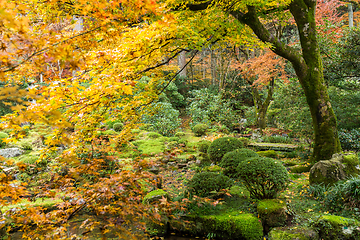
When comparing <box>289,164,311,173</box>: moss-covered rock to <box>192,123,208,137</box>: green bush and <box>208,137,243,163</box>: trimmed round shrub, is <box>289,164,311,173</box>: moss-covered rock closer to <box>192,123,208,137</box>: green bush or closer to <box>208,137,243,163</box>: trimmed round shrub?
<box>208,137,243,163</box>: trimmed round shrub

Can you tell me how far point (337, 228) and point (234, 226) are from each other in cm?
147

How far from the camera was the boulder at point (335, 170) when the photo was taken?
14.0 feet

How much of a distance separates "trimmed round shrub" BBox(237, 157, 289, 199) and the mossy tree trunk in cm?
228

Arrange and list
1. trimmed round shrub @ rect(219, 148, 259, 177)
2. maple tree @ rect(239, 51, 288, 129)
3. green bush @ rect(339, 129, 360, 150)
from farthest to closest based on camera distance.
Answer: maple tree @ rect(239, 51, 288, 129)
green bush @ rect(339, 129, 360, 150)
trimmed round shrub @ rect(219, 148, 259, 177)

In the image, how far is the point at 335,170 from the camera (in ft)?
14.1

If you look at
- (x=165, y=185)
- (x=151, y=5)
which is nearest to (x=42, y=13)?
(x=151, y=5)

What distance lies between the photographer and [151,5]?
6.25 ft

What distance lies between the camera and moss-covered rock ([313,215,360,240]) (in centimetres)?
306

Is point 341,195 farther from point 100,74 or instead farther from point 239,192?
point 100,74

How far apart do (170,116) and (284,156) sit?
5912 mm

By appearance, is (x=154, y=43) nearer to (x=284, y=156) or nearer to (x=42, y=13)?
(x=42, y=13)

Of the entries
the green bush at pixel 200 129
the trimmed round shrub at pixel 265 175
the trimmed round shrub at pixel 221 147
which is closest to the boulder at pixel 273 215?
the trimmed round shrub at pixel 265 175

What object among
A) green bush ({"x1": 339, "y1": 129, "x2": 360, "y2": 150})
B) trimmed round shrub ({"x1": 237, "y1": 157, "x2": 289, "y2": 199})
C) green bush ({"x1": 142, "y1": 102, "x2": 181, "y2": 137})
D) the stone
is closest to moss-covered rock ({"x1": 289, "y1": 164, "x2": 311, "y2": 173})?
green bush ({"x1": 339, "y1": 129, "x2": 360, "y2": 150})

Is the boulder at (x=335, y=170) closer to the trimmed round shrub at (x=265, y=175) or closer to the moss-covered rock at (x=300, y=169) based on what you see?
the trimmed round shrub at (x=265, y=175)
